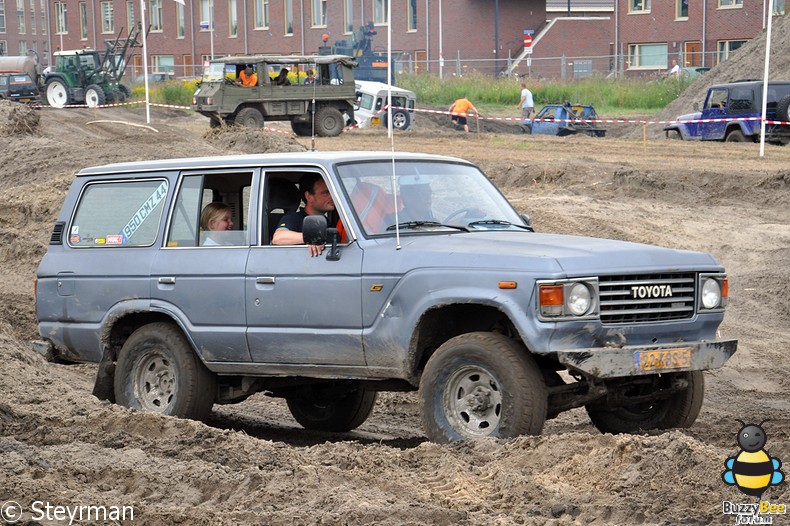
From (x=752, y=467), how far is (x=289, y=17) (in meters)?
60.9

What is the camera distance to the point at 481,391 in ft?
22.2

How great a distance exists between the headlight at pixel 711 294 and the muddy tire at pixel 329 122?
2810 cm

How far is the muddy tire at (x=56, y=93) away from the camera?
147ft

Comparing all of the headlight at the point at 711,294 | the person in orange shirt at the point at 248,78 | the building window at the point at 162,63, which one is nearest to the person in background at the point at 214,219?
the headlight at the point at 711,294

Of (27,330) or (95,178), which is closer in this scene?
(95,178)

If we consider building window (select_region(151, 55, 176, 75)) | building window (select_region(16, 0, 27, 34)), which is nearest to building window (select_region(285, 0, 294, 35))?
building window (select_region(151, 55, 176, 75))

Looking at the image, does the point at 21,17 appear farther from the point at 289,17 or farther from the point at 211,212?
the point at 211,212

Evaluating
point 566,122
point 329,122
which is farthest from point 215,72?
point 566,122

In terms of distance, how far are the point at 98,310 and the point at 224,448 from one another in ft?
7.25

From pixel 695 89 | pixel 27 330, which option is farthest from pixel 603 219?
pixel 695 89

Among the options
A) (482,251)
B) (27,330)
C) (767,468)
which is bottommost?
(27,330)

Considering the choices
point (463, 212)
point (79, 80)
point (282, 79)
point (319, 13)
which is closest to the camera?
point (463, 212)

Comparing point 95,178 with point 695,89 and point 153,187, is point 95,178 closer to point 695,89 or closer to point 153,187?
point 153,187

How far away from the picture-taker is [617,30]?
5981cm
